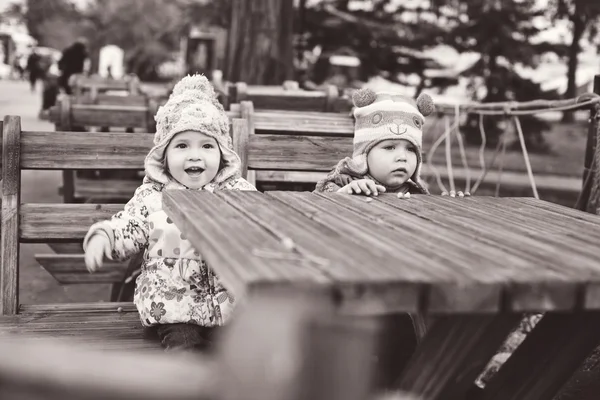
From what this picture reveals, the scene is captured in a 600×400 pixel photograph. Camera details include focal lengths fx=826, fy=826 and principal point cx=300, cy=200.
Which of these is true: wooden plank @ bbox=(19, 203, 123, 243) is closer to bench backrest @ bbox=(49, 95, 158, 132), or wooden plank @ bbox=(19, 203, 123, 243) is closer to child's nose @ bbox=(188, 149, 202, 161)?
child's nose @ bbox=(188, 149, 202, 161)

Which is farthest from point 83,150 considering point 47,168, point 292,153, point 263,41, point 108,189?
point 263,41

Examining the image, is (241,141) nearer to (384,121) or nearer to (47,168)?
(384,121)

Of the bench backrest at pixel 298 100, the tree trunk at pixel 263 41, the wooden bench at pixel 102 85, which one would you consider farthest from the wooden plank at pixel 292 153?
the wooden bench at pixel 102 85

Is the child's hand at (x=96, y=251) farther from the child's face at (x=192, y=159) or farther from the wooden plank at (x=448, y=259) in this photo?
the wooden plank at (x=448, y=259)

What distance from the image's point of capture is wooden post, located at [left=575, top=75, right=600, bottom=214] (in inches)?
157

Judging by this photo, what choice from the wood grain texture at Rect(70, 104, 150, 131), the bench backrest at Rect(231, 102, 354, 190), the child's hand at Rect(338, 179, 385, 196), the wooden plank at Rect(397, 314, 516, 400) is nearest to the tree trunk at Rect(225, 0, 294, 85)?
the wood grain texture at Rect(70, 104, 150, 131)

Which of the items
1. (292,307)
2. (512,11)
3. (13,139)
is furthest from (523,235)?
(512,11)

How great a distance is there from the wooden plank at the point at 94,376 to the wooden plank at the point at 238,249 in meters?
0.20

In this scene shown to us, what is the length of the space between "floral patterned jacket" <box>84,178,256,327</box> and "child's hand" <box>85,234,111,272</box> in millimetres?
112

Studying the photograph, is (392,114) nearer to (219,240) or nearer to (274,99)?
(219,240)

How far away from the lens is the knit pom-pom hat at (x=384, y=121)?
10.9 feet

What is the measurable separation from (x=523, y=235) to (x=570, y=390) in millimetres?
1683

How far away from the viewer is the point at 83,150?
3348 millimetres

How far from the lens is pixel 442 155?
15.0 m
